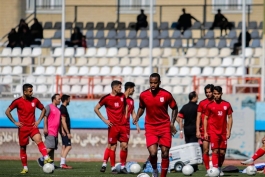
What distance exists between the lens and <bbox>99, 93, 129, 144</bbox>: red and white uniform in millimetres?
21156

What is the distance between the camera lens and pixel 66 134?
23.4 m

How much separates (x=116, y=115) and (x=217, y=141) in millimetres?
2806

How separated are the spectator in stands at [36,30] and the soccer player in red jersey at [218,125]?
1845 cm

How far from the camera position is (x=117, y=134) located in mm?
21266

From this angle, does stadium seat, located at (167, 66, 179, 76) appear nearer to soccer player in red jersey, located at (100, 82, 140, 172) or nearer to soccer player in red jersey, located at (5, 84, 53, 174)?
soccer player in red jersey, located at (100, 82, 140, 172)

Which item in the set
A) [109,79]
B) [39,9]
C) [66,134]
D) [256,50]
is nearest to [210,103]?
[66,134]

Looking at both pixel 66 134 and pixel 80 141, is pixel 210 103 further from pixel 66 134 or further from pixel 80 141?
pixel 80 141

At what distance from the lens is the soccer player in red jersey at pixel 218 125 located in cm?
1947

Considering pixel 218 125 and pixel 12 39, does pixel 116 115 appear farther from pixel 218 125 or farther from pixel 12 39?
pixel 12 39

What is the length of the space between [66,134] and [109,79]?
9081mm

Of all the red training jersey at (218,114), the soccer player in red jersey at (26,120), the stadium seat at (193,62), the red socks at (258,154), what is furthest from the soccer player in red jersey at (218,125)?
the stadium seat at (193,62)

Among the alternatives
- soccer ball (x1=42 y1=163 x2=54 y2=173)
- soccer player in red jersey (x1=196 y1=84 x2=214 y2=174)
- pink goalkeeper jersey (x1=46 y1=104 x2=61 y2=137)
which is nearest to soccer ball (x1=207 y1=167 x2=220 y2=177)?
soccer player in red jersey (x1=196 y1=84 x2=214 y2=174)

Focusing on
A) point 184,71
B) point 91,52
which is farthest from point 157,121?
point 91,52

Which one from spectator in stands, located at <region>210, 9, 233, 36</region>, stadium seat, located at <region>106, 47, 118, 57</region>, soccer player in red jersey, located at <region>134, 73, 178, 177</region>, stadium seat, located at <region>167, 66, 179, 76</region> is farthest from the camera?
spectator in stands, located at <region>210, 9, 233, 36</region>
